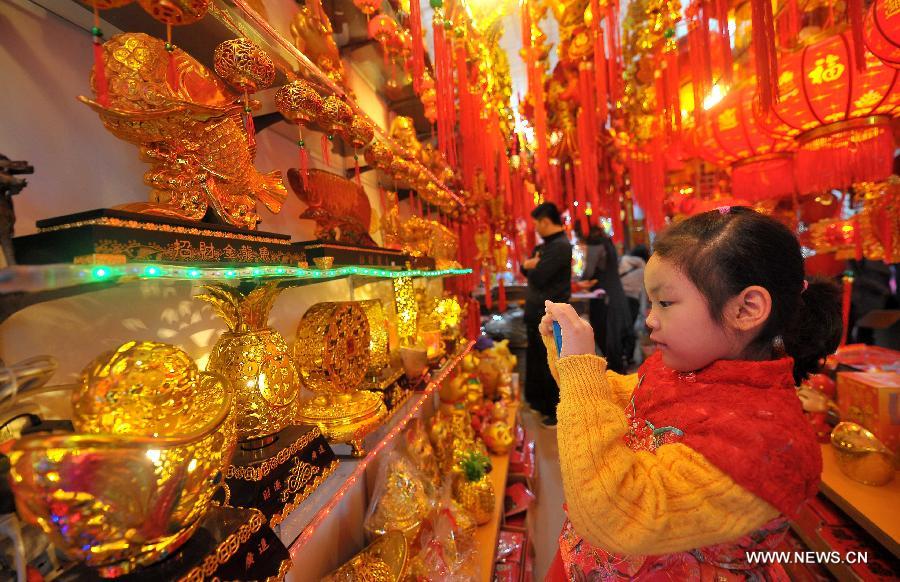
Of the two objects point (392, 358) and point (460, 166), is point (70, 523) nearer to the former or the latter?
point (392, 358)

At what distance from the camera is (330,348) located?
92cm

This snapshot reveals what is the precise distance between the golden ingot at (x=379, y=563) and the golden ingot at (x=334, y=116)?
1.23m

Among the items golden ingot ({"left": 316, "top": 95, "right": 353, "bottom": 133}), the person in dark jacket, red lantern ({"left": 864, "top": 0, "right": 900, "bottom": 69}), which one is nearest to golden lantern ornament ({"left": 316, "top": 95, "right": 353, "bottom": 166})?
golden ingot ({"left": 316, "top": 95, "right": 353, "bottom": 133})

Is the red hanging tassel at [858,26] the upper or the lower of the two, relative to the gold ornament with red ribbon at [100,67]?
upper

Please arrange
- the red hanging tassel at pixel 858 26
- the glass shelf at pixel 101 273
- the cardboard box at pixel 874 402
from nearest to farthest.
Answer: the glass shelf at pixel 101 273 → the red hanging tassel at pixel 858 26 → the cardboard box at pixel 874 402

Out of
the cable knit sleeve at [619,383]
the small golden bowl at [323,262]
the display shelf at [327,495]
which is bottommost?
the display shelf at [327,495]

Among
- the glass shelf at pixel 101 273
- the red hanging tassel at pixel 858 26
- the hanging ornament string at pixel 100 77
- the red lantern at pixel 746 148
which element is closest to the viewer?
the glass shelf at pixel 101 273

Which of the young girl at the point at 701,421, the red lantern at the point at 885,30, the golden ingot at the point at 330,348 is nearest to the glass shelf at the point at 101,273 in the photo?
the golden ingot at the point at 330,348

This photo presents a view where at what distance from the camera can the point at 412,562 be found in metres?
1.23

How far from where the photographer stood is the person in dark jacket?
427 centimetres

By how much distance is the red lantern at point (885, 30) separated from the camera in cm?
127

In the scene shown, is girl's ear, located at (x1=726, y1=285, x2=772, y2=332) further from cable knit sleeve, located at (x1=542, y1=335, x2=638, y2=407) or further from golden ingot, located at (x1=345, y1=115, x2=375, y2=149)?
golden ingot, located at (x1=345, y1=115, x2=375, y2=149)

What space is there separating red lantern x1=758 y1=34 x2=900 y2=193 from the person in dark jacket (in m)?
2.06

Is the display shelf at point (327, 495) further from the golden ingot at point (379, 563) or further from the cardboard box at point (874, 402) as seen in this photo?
the cardboard box at point (874, 402)
